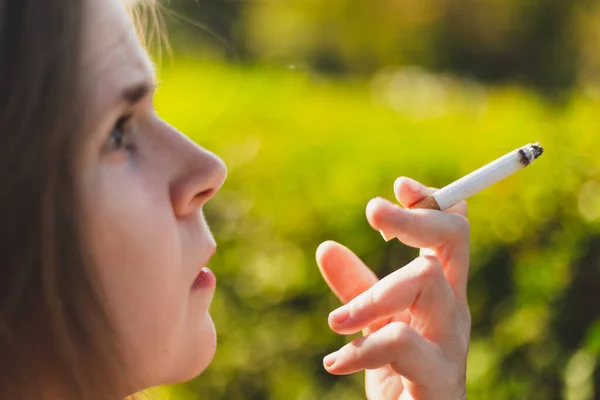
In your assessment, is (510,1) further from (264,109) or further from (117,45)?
(117,45)

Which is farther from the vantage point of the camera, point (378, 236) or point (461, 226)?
point (378, 236)

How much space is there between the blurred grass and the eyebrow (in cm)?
163

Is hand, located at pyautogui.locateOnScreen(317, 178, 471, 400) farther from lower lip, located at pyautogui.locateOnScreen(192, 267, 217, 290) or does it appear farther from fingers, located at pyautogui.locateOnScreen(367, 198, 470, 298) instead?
lower lip, located at pyautogui.locateOnScreen(192, 267, 217, 290)

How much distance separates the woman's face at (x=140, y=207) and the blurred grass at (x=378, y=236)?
4.81 feet

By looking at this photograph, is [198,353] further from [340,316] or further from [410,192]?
[410,192]

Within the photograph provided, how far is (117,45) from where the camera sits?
1481 millimetres

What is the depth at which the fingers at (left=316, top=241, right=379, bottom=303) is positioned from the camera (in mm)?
1896

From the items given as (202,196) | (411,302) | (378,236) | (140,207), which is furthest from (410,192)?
(378,236)

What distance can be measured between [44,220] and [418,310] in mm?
726

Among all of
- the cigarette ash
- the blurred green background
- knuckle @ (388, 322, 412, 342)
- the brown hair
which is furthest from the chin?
the blurred green background

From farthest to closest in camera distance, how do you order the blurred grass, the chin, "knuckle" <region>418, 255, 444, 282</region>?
1. the blurred grass
2. "knuckle" <region>418, 255, 444, 282</region>
3. the chin

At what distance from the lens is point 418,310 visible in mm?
1696

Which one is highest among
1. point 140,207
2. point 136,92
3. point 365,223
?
point 136,92

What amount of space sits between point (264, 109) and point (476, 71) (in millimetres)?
11899
